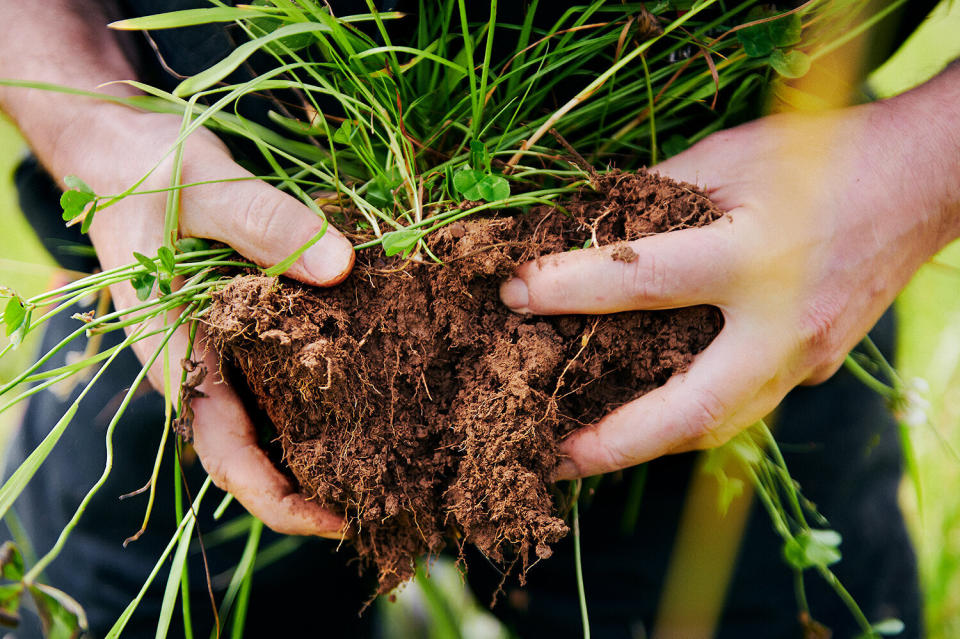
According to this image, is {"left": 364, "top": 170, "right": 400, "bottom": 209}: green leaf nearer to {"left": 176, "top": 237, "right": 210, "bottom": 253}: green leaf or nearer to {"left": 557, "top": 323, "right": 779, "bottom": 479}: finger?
{"left": 176, "top": 237, "right": 210, "bottom": 253}: green leaf

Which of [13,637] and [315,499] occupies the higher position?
[315,499]

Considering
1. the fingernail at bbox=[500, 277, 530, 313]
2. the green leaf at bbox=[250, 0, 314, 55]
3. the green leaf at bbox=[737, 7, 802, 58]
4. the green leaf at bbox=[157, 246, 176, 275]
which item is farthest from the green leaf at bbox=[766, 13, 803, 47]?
the green leaf at bbox=[157, 246, 176, 275]

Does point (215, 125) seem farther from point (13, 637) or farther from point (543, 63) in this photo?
point (13, 637)

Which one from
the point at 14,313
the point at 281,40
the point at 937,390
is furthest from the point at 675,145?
the point at 937,390

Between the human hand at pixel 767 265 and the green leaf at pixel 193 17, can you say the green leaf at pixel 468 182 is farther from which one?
the green leaf at pixel 193 17

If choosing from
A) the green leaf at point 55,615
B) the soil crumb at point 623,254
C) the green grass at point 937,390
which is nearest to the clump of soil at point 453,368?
the soil crumb at point 623,254

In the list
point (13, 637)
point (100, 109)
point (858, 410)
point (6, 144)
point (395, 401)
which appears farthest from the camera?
point (6, 144)

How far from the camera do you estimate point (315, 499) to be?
700 mm

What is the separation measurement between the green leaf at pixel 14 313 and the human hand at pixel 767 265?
0.49 metres

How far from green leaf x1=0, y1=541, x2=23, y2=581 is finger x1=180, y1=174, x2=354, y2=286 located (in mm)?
449

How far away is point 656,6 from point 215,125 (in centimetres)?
54

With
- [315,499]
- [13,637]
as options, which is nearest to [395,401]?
[315,499]

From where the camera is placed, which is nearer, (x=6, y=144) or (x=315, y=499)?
(x=315, y=499)

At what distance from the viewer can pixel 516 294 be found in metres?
0.67
